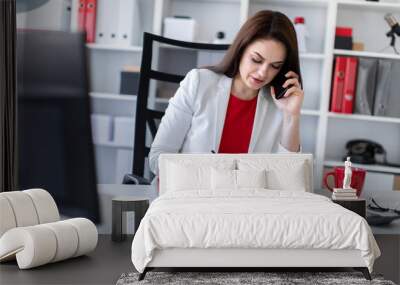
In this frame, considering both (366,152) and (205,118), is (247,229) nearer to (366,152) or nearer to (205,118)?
(205,118)

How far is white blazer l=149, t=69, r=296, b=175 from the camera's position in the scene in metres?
3.13

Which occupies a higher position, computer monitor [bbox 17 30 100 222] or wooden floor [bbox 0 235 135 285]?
computer monitor [bbox 17 30 100 222]

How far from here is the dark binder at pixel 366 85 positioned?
13.9 feet

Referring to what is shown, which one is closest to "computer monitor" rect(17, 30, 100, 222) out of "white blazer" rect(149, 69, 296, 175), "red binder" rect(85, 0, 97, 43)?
"red binder" rect(85, 0, 97, 43)

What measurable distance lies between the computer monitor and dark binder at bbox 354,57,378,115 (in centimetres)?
190

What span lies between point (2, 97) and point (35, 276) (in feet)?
3.88

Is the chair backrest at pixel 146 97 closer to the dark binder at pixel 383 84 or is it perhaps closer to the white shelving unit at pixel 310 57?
the white shelving unit at pixel 310 57

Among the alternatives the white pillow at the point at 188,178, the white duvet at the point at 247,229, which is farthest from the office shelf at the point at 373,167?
the white duvet at the point at 247,229

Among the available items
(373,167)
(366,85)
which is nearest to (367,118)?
(366,85)

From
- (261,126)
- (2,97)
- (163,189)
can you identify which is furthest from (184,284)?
(2,97)

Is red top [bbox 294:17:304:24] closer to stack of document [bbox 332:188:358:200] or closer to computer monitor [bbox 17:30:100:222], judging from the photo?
computer monitor [bbox 17:30:100:222]

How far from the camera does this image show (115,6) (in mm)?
4523

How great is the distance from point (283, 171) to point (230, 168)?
258mm

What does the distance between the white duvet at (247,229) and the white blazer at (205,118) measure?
79 cm
